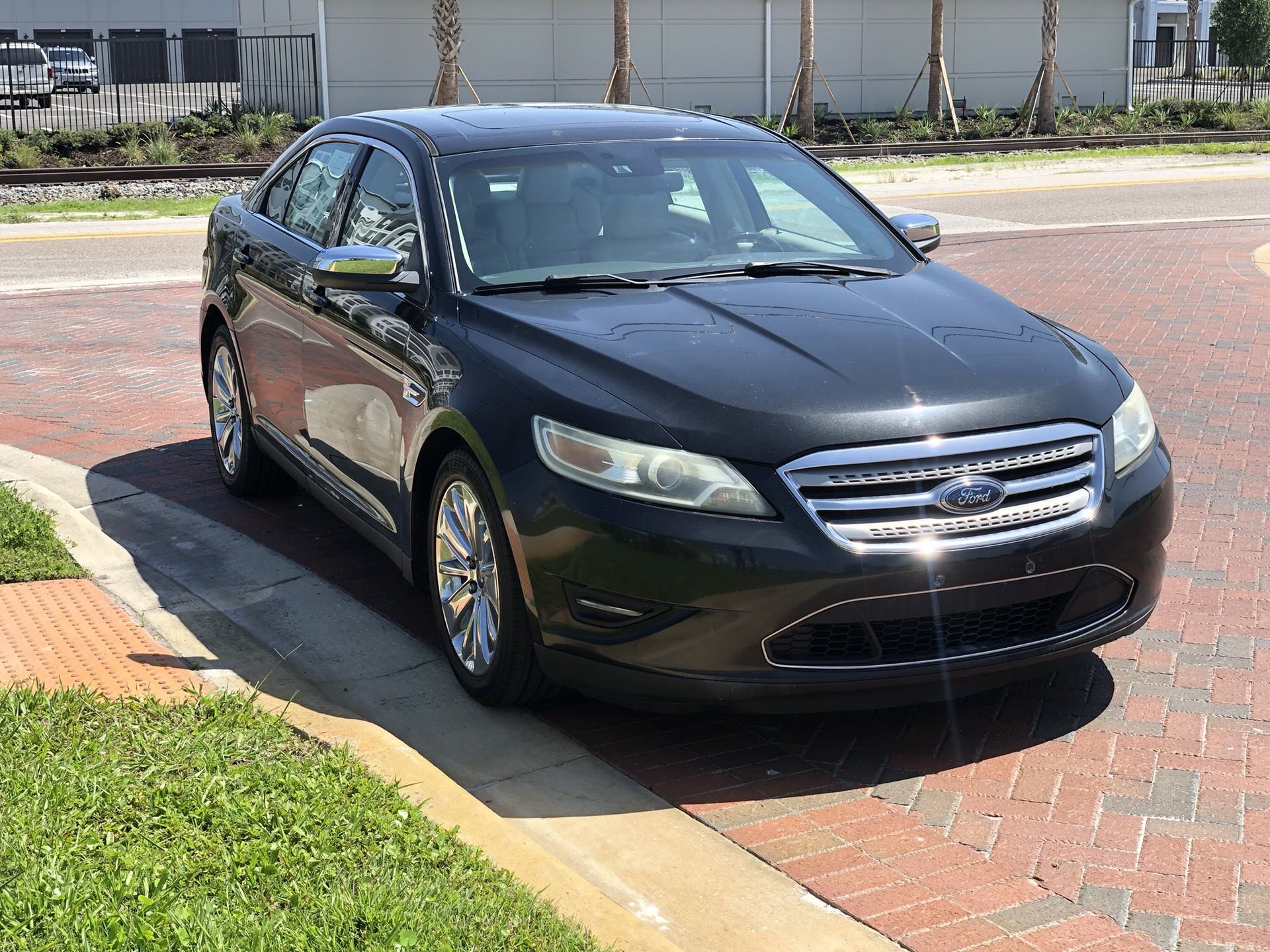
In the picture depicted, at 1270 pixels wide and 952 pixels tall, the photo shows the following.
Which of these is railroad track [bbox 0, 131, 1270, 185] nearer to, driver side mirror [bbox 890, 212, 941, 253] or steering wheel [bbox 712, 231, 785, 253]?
driver side mirror [bbox 890, 212, 941, 253]

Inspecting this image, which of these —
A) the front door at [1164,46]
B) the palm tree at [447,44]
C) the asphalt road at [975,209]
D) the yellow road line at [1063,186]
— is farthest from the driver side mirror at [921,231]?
the front door at [1164,46]

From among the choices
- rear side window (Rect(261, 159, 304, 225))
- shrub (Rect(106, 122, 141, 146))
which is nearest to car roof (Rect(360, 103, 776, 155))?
rear side window (Rect(261, 159, 304, 225))

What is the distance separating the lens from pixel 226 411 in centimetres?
708

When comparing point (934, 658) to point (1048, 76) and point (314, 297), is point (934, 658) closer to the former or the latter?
point (314, 297)

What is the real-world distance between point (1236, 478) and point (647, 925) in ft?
15.0

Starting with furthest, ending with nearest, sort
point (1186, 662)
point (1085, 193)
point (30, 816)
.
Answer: point (1085, 193)
point (1186, 662)
point (30, 816)

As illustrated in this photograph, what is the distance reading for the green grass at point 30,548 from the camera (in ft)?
18.2

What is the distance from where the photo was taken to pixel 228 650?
5047 millimetres

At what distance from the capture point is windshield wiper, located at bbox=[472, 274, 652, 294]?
4891mm

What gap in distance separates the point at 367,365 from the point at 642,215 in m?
1.10

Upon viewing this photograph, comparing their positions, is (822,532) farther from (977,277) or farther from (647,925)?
(977,277)

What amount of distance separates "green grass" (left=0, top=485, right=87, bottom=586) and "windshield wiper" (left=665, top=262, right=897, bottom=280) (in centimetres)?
260

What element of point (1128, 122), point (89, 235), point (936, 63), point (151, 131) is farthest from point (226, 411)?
point (1128, 122)

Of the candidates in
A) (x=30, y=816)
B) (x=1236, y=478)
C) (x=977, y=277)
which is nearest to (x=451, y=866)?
(x=30, y=816)
